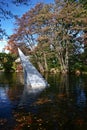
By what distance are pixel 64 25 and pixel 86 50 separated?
31.1ft

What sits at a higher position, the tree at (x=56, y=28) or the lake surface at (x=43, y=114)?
the tree at (x=56, y=28)

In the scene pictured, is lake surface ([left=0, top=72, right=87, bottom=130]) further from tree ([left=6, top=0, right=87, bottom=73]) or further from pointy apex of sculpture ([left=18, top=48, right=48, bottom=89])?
tree ([left=6, top=0, right=87, bottom=73])

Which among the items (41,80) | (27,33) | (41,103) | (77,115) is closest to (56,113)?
(77,115)

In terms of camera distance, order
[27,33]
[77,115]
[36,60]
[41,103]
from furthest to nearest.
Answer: [36,60], [27,33], [41,103], [77,115]

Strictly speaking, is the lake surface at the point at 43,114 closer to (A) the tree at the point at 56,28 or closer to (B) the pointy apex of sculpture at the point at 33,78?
(B) the pointy apex of sculpture at the point at 33,78

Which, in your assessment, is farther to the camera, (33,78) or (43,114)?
(33,78)

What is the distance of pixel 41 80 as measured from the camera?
26469 mm

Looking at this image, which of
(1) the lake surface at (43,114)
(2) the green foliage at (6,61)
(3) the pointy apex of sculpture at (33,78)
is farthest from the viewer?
(2) the green foliage at (6,61)

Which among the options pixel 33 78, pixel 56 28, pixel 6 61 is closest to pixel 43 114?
pixel 33 78

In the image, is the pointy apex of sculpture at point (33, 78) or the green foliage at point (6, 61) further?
the green foliage at point (6, 61)

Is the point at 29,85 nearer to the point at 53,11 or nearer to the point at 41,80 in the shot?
the point at 41,80

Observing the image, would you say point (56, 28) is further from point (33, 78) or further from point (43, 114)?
point (43, 114)

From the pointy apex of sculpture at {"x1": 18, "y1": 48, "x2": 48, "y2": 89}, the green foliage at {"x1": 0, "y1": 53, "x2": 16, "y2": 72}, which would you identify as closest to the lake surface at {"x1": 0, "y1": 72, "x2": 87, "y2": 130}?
the pointy apex of sculpture at {"x1": 18, "y1": 48, "x2": 48, "y2": 89}

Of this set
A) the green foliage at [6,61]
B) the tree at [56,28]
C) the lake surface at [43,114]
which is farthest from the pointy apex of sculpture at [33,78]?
the green foliage at [6,61]
